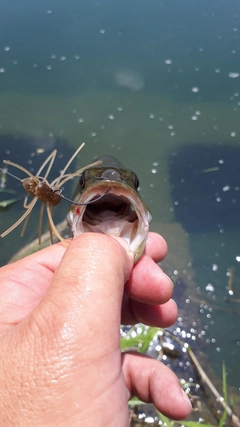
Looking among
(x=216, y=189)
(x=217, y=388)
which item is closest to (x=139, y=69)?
(x=216, y=189)

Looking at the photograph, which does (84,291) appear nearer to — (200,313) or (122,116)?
(200,313)

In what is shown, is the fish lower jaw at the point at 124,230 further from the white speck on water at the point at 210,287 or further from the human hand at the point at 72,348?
the white speck on water at the point at 210,287

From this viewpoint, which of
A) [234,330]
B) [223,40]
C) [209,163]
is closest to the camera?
[234,330]

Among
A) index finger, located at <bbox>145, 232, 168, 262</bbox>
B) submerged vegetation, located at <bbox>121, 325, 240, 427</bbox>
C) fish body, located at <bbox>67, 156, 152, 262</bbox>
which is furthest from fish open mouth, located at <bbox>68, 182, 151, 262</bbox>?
submerged vegetation, located at <bbox>121, 325, 240, 427</bbox>

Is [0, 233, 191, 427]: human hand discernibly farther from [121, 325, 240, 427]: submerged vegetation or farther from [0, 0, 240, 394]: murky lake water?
[0, 0, 240, 394]: murky lake water

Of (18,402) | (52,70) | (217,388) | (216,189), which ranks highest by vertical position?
(18,402)

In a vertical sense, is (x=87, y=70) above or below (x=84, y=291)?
below
